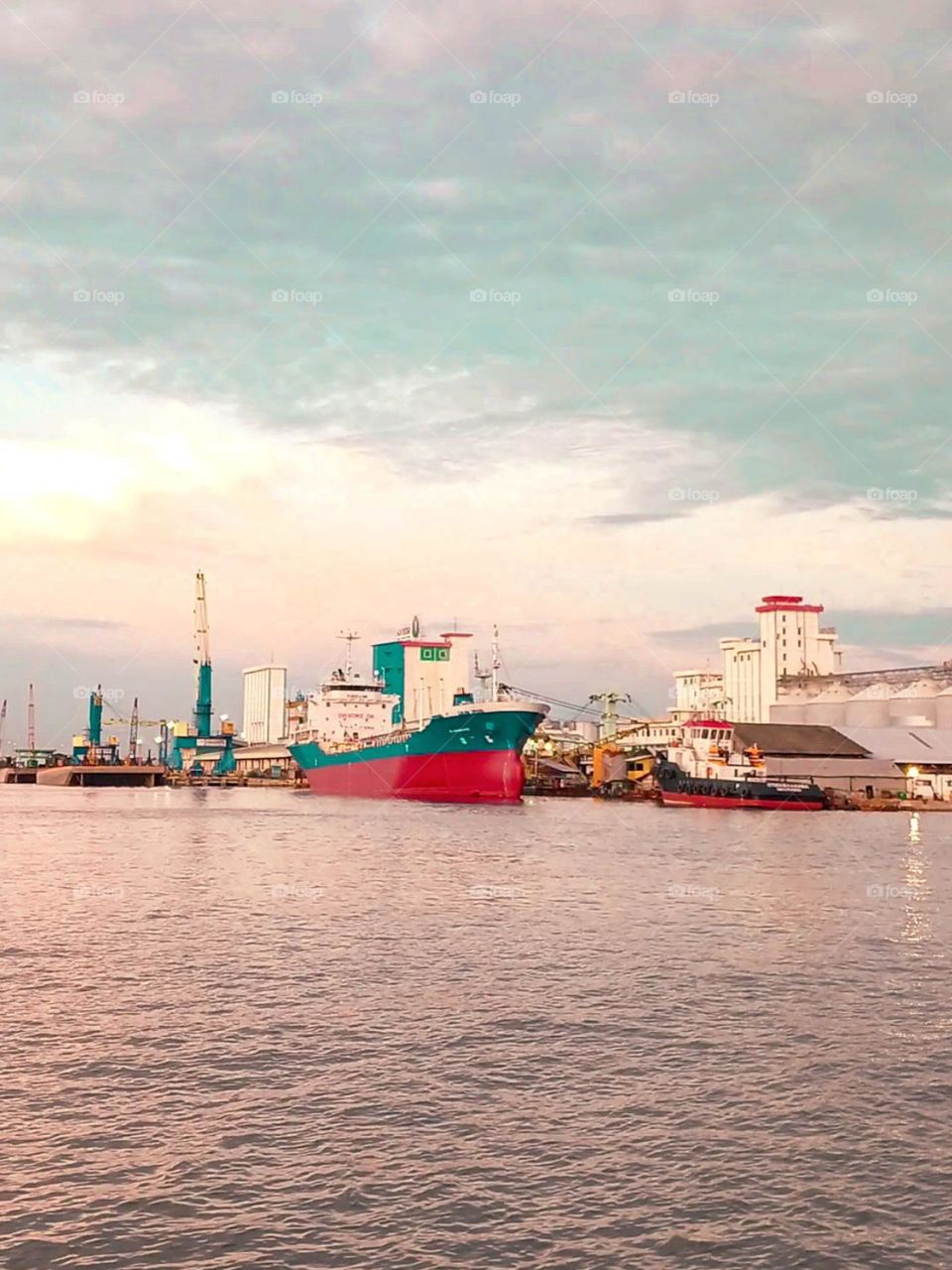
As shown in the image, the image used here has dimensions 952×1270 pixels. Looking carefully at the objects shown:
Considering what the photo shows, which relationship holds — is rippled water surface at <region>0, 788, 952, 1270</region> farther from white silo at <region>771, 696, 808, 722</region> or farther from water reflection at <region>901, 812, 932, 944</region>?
white silo at <region>771, 696, 808, 722</region>

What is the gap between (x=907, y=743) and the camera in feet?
413

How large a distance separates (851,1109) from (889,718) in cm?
13877

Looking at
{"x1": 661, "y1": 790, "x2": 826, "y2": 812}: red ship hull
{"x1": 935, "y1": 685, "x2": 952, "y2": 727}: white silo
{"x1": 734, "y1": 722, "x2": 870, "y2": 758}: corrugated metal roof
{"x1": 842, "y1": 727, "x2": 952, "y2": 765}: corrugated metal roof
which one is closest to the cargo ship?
{"x1": 661, "y1": 790, "x2": 826, "y2": 812}: red ship hull

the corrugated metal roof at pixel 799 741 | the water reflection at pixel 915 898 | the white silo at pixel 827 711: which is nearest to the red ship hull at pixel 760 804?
the corrugated metal roof at pixel 799 741

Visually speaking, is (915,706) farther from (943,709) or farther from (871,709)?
(871,709)

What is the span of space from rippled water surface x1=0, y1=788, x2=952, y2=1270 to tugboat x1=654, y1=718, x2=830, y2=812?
63.9 metres

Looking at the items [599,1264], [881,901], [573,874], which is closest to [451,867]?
[573,874]

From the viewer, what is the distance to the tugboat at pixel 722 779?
98.6 metres

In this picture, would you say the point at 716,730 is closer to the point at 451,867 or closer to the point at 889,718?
the point at 889,718

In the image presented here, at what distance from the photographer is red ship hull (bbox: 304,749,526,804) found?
305 feet

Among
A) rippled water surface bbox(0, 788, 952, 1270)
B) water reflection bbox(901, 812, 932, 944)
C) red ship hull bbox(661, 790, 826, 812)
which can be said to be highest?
rippled water surface bbox(0, 788, 952, 1270)

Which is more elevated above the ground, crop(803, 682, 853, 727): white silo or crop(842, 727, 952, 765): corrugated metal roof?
crop(803, 682, 853, 727): white silo

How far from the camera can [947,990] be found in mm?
22312

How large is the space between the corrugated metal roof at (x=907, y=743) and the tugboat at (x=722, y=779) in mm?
14212
